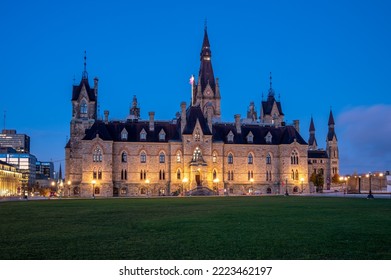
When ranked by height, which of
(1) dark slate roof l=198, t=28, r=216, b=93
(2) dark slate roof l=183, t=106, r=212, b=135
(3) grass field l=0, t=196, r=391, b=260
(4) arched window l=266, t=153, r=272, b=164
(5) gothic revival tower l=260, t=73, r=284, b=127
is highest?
(1) dark slate roof l=198, t=28, r=216, b=93

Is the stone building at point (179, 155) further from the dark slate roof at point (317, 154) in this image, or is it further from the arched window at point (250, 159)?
the dark slate roof at point (317, 154)

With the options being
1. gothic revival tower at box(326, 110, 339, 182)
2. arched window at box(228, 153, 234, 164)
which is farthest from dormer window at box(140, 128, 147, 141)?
gothic revival tower at box(326, 110, 339, 182)

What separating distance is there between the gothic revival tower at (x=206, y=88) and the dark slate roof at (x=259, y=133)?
466 inches

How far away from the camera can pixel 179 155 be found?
7788 centimetres

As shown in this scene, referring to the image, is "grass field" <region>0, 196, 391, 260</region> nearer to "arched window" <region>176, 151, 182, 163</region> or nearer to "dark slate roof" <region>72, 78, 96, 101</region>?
"arched window" <region>176, 151, 182, 163</region>

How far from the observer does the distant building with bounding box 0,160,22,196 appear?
135500mm

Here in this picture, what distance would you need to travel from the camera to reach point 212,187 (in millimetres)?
77625

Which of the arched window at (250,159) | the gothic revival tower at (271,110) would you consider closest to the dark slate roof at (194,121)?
the arched window at (250,159)

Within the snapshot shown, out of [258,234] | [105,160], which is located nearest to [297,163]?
[105,160]

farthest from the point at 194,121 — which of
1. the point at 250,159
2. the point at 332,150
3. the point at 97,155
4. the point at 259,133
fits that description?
the point at 332,150

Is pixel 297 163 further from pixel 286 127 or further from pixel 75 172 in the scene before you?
pixel 75 172

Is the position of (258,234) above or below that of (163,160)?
below

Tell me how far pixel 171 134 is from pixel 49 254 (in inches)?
2671

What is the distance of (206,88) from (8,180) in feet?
253
